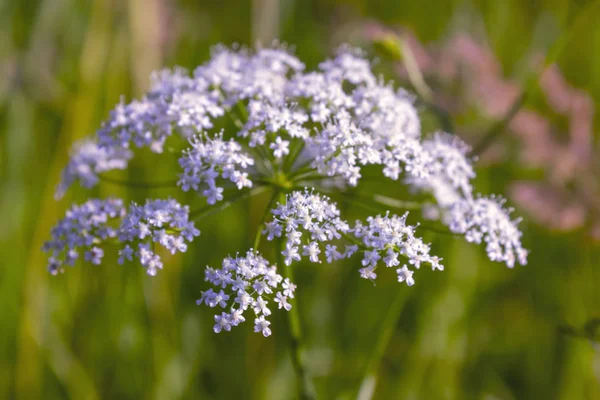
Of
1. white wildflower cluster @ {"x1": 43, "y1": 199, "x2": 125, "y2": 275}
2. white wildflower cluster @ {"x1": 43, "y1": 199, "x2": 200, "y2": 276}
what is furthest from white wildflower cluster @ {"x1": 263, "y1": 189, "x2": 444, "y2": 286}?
white wildflower cluster @ {"x1": 43, "y1": 199, "x2": 125, "y2": 275}

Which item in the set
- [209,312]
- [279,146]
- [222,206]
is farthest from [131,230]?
[209,312]

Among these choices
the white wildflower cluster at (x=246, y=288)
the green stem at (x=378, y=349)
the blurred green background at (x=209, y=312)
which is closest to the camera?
the white wildflower cluster at (x=246, y=288)

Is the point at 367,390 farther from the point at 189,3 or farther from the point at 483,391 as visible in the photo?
the point at 189,3

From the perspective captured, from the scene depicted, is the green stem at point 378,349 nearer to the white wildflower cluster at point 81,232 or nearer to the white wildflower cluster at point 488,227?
the white wildflower cluster at point 488,227

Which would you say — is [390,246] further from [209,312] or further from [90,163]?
[209,312]

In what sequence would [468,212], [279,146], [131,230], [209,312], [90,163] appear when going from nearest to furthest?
[131,230] → [279,146] → [468,212] → [90,163] → [209,312]

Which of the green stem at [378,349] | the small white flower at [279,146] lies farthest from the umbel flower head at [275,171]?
the green stem at [378,349]

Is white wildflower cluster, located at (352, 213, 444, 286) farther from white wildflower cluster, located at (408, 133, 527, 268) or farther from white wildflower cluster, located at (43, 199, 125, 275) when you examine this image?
white wildflower cluster, located at (43, 199, 125, 275)
